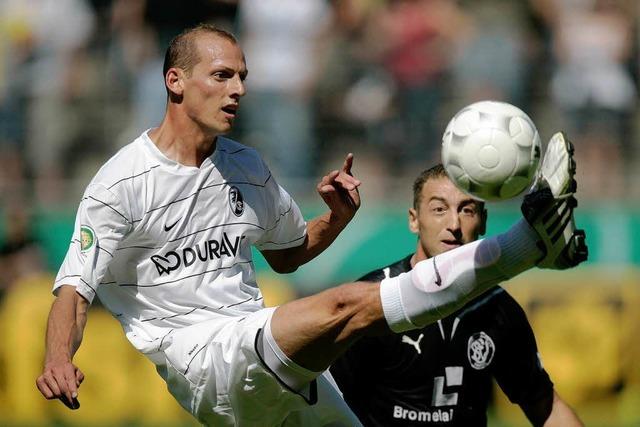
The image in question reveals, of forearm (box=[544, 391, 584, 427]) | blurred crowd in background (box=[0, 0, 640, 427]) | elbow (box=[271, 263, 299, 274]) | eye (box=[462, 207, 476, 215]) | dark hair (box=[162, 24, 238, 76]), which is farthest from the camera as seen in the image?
blurred crowd in background (box=[0, 0, 640, 427])

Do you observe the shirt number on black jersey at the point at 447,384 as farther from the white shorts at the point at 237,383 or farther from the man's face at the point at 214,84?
the man's face at the point at 214,84

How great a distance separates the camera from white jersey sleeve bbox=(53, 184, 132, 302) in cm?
590

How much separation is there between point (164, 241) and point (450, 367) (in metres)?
1.66

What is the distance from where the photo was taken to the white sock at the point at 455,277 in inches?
193

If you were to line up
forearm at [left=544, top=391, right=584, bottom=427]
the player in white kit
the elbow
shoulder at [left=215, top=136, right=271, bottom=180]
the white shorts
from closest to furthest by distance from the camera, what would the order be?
the player in white kit < the white shorts < forearm at [left=544, top=391, right=584, bottom=427] < shoulder at [left=215, top=136, right=271, bottom=180] < the elbow

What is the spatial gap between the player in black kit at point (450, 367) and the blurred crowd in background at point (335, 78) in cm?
567

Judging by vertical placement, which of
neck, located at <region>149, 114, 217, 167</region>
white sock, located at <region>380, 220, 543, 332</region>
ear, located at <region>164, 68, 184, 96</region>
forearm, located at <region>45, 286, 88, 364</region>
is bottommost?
forearm, located at <region>45, 286, 88, 364</region>

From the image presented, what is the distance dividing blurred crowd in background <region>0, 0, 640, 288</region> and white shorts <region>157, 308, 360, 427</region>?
242 inches

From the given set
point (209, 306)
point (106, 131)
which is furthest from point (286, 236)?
point (106, 131)

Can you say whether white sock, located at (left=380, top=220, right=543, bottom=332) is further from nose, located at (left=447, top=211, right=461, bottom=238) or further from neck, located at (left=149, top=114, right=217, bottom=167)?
neck, located at (left=149, top=114, right=217, bottom=167)

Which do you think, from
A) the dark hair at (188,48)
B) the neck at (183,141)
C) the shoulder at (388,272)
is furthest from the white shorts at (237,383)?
the dark hair at (188,48)

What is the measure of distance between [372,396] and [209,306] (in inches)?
39.9

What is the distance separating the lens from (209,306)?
246 inches

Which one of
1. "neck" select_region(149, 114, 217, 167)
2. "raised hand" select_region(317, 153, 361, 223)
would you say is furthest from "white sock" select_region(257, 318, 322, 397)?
"neck" select_region(149, 114, 217, 167)
